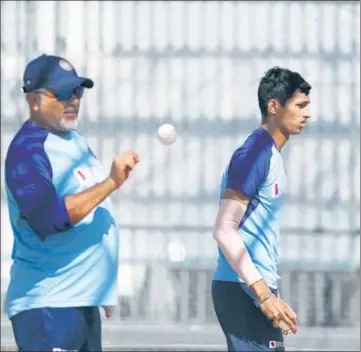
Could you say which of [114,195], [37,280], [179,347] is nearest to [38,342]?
[37,280]

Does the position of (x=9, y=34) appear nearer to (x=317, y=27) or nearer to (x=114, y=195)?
(x=114, y=195)

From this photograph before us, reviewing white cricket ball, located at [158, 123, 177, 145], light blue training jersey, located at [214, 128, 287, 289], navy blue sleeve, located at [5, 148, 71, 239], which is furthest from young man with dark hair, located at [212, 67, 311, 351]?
navy blue sleeve, located at [5, 148, 71, 239]

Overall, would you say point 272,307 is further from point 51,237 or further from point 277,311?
point 51,237

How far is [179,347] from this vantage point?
980cm

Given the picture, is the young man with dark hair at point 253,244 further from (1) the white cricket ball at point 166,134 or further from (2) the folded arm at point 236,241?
(1) the white cricket ball at point 166,134

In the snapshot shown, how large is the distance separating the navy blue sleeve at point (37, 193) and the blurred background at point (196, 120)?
4.80 metres

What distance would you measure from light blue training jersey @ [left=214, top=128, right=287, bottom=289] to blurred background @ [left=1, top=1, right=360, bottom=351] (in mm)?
4393

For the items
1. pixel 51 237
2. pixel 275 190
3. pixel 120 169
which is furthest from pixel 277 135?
pixel 51 237

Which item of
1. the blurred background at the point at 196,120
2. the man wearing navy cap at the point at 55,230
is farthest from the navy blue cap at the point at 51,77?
the blurred background at the point at 196,120

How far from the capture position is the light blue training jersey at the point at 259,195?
20.1 feet

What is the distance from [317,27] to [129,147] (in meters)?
1.47

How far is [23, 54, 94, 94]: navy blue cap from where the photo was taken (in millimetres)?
5996

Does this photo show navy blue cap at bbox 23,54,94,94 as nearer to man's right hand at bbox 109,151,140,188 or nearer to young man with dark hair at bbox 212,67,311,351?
man's right hand at bbox 109,151,140,188

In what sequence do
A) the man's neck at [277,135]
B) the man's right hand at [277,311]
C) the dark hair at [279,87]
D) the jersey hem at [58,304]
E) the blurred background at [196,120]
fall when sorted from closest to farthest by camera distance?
the jersey hem at [58,304]
the man's right hand at [277,311]
the man's neck at [277,135]
the dark hair at [279,87]
the blurred background at [196,120]
